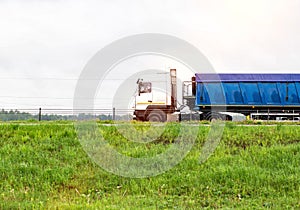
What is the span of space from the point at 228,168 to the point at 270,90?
15547 mm

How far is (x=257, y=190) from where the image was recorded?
29.8ft

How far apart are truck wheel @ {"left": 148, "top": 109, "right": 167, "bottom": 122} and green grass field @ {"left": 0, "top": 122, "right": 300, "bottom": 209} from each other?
8.71 m

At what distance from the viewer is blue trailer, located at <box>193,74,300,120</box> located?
23.9 m

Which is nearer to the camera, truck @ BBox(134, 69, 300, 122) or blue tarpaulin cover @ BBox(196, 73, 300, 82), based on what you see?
truck @ BBox(134, 69, 300, 122)

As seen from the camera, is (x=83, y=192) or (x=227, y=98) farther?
(x=227, y=98)

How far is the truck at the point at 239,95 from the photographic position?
23.4 m

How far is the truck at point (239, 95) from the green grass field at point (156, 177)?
10.3 meters

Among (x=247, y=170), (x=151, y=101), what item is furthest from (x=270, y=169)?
(x=151, y=101)

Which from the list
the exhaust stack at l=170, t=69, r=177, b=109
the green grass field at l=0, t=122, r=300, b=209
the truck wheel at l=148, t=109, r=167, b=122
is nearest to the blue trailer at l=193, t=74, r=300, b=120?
the exhaust stack at l=170, t=69, r=177, b=109

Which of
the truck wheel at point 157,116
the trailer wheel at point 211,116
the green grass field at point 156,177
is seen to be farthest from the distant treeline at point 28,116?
the green grass field at point 156,177

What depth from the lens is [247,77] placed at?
81.7ft

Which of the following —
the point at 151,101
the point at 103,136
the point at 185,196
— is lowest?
the point at 185,196

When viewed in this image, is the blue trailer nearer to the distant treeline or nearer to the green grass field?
the distant treeline

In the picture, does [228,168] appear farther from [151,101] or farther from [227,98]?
[227,98]
